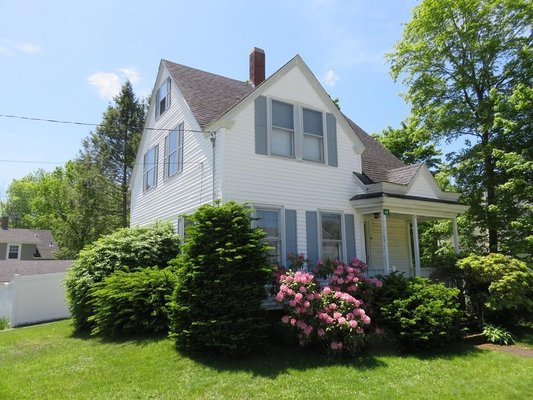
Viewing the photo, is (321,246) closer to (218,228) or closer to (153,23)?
(218,228)

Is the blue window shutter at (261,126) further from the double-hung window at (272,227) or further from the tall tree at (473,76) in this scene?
the tall tree at (473,76)

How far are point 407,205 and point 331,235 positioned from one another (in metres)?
2.58

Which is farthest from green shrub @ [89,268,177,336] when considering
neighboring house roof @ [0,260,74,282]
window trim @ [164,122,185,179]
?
neighboring house roof @ [0,260,74,282]

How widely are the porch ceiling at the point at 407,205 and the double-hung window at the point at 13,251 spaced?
3938 cm

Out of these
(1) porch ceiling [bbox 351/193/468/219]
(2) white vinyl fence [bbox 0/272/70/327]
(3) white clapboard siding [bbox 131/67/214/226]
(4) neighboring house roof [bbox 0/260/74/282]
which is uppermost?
(3) white clapboard siding [bbox 131/67/214/226]

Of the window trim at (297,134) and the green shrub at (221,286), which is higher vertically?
the window trim at (297,134)

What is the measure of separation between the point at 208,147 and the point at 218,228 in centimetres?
383

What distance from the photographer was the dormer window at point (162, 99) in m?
15.1

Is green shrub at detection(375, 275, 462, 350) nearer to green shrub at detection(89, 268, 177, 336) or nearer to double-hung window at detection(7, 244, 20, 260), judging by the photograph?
green shrub at detection(89, 268, 177, 336)

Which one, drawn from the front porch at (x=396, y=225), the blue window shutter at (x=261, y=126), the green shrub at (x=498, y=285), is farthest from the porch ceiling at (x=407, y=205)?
the blue window shutter at (x=261, y=126)

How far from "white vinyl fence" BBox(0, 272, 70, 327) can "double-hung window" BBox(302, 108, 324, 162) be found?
11.1m

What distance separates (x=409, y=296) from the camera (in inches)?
381

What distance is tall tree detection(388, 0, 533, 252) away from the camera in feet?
56.3

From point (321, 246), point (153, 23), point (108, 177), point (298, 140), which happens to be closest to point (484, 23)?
point (298, 140)
